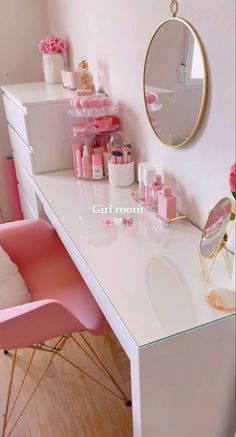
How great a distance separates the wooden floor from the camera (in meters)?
1.45

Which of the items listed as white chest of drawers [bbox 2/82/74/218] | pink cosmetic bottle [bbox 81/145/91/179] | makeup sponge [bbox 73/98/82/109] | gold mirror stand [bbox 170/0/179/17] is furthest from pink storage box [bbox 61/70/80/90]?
gold mirror stand [bbox 170/0/179/17]

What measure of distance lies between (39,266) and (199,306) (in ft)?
2.95

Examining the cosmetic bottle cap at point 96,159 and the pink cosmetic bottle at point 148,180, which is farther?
the cosmetic bottle cap at point 96,159

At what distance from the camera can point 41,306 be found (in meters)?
1.09

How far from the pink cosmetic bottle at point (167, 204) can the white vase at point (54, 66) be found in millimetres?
1329

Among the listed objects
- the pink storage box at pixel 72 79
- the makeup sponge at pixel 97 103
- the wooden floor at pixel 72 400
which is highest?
the pink storage box at pixel 72 79

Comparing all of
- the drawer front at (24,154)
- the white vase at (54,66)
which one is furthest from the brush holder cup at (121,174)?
the white vase at (54,66)

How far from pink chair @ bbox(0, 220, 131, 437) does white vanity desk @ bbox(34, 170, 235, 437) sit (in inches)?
6.6

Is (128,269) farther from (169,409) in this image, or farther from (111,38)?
(111,38)

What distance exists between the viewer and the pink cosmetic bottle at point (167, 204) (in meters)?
1.32

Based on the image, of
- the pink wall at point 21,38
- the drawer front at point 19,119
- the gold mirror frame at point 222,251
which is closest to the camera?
the gold mirror frame at point 222,251

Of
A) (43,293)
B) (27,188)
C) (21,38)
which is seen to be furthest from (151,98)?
(21,38)

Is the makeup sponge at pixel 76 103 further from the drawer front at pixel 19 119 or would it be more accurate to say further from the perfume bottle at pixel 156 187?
the perfume bottle at pixel 156 187

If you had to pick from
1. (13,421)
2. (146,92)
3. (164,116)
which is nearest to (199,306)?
(164,116)
